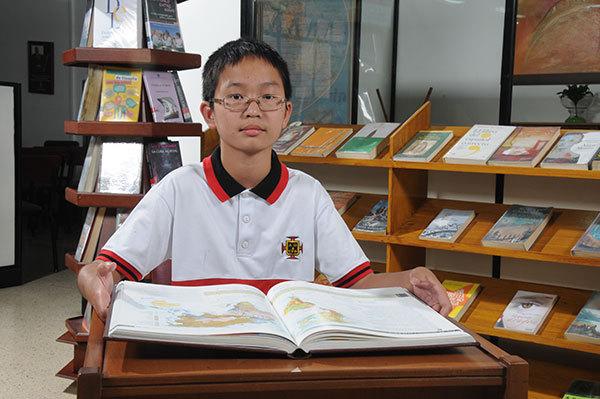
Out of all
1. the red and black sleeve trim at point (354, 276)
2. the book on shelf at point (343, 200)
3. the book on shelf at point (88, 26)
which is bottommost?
the book on shelf at point (343, 200)

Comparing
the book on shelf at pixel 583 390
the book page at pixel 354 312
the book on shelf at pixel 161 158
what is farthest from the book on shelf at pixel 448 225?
the book page at pixel 354 312

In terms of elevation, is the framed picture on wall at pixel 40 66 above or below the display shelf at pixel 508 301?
above

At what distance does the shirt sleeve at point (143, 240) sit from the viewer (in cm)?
145

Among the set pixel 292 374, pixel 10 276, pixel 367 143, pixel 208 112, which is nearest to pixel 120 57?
pixel 367 143

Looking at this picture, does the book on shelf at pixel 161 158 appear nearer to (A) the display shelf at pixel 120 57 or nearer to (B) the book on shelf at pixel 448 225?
(A) the display shelf at pixel 120 57

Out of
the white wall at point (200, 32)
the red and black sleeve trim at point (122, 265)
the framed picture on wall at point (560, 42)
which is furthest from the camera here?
the white wall at point (200, 32)

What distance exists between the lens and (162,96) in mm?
3305

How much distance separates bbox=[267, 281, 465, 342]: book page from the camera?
0.90 metres

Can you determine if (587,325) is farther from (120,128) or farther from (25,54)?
(25,54)

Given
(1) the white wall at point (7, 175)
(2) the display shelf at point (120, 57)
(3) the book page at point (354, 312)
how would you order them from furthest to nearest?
1. (1) the white wall at point (7, 175)
2. (2) the display shelf at point (120, 57)
3. (3) the book page at point (354, 312)

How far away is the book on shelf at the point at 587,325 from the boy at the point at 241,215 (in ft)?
4.73

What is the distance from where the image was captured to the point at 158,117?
3275 millimetres

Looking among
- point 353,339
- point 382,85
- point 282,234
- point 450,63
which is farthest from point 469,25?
point 353,339

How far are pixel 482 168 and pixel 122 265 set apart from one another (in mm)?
1770
